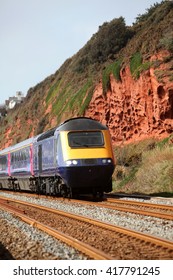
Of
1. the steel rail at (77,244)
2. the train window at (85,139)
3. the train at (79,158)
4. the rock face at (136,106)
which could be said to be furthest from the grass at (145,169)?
the steel rail at (77,244)

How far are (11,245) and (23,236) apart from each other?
37.8 inches

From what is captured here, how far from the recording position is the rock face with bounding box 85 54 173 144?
30.1 m

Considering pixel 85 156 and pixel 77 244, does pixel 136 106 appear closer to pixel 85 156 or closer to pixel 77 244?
pixel 85 156

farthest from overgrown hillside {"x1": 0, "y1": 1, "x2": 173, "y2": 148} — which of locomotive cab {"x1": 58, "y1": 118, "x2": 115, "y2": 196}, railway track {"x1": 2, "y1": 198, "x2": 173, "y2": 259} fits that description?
railway track {"x1": 2, "y1": 198, "x2": 173, "y2": 259}

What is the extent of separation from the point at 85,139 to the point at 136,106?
51.8ft

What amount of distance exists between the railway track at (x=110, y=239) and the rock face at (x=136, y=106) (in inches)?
717

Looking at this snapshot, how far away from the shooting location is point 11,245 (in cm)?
911

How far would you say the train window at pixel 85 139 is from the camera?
58.7 ft

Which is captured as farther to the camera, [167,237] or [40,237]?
[40,237]

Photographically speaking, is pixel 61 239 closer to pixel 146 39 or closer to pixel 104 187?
pixel 104 187

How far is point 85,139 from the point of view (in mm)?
18047

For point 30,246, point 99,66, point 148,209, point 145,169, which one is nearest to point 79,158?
point 148,209
